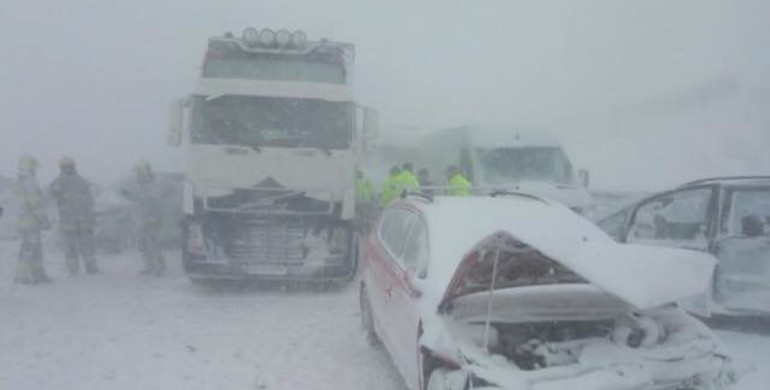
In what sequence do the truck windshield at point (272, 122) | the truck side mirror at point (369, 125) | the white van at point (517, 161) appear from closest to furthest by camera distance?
the truck windshield at point (272, 122) → the truck side mirror at point (369, 125) → the white van at point (517, 161)

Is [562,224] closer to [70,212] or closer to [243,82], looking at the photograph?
[243,82]

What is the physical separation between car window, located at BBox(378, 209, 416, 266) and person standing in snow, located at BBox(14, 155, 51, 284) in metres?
6.00

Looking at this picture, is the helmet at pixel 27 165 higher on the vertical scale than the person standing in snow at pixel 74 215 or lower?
higher

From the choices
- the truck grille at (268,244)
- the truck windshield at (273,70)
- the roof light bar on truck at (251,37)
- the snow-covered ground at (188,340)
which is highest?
the roof light bar on truck at (251,37)

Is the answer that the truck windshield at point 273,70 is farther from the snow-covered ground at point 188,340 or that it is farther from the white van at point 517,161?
the white van at point 517,161

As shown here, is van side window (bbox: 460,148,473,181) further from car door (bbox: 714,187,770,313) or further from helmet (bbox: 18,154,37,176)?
helmet (bbox: 18,154,37,176)

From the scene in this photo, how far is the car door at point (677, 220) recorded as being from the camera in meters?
7.41

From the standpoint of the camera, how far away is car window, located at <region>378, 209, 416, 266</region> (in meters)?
6.03

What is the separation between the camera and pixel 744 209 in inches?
288

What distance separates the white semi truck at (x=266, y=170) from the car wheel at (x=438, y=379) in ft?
17.3

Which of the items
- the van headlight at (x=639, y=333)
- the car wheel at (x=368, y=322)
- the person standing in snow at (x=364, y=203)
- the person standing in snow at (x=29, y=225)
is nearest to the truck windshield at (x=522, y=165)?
the person standing in snow at (x=364, y=203)

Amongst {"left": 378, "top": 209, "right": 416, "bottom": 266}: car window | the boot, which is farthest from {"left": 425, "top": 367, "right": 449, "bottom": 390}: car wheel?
the boot

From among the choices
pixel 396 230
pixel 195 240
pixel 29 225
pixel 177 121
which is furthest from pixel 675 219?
pixel 29 225

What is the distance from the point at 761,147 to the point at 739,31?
9.92 metres
